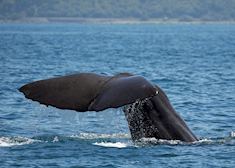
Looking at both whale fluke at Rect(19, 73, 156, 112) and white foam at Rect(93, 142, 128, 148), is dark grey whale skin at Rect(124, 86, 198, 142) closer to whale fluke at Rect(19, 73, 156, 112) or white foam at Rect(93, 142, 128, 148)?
whale fluke at Rect(19, 73, 156, 112)

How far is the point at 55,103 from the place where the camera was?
984 centimetres

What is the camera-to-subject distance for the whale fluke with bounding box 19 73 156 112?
9.55 meters

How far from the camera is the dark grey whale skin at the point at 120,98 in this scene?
31.4 feet

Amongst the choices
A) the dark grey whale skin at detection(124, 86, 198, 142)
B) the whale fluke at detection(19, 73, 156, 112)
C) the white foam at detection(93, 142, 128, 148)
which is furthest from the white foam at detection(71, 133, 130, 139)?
the whale fluke at detection(19, 73, 156, 112)

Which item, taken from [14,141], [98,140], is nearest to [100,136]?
[98,140]

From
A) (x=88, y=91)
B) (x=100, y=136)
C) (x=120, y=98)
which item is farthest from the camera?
(x=100, y=136)

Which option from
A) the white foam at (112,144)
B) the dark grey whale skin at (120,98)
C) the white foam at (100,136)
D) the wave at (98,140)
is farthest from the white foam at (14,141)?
the dark grey whale skin at (120,98)

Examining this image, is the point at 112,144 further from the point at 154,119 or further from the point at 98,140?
the point at 154,119

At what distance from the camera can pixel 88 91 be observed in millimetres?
9992

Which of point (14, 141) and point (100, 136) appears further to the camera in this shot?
point (100, 136)

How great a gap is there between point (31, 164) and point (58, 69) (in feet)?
71.2

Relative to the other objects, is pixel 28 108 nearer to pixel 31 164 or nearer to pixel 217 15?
pixel 31 164

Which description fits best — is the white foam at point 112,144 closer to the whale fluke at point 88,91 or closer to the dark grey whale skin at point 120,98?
the dark grey whale skin at point 120,98

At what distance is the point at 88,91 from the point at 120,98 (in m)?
0.62
